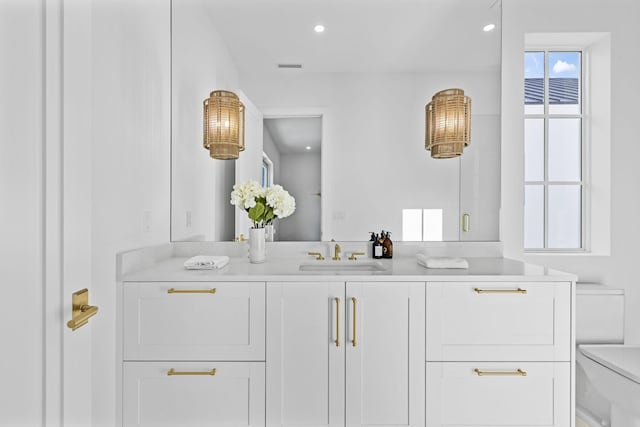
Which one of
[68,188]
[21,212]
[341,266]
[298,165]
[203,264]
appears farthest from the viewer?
[298,165]

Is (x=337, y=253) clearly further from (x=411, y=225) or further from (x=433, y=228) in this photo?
(x=433, y=228)

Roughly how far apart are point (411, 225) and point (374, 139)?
1.74 feet

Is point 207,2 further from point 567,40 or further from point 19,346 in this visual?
point 567,40

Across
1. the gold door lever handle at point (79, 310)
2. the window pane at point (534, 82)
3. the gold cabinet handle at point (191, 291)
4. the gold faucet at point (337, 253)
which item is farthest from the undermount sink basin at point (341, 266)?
the window pane at point (534, 82)

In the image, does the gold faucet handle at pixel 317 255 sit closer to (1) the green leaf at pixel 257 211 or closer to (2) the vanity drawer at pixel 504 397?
(1) the green leaf at pixel 257 211

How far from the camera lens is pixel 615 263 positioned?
78.3 inches

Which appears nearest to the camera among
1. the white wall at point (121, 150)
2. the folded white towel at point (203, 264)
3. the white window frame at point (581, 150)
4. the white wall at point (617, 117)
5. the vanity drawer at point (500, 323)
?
the white wall at point (121, 150)

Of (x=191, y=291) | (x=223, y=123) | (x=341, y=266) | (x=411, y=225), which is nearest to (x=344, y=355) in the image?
(x=341, y=266)

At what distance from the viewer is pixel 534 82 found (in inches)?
86.8

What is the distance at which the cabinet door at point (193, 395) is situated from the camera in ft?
4.17

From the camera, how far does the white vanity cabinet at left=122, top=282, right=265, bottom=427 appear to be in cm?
127

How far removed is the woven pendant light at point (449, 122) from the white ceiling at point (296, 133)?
0.63 meters

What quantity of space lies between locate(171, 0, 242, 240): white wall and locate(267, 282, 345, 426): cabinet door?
0.75 meters

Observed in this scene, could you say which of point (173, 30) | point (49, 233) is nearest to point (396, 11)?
point (173, 30)
